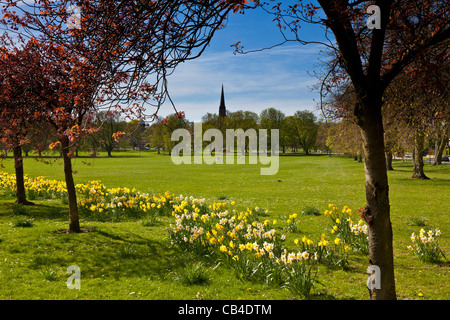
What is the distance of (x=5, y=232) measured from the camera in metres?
8.88

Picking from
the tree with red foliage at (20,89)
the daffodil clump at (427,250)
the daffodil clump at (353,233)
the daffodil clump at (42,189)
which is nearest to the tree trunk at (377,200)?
the daffodil clump at (353,233)

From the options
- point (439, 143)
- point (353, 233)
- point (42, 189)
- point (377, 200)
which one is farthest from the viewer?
point (439, 143)

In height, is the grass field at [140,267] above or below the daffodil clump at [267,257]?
below

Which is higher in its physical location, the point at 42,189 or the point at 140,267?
the point at 42,189

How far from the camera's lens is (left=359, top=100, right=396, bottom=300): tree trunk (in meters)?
3.99

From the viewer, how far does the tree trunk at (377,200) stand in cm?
399

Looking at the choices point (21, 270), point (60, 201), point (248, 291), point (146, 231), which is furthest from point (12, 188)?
point (248, 291)

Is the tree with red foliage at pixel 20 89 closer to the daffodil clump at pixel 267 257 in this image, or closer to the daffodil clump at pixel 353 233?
the daffodil clump at pixel 267 257

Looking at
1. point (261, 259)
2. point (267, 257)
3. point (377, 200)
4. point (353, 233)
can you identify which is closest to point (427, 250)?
point (353, 233)

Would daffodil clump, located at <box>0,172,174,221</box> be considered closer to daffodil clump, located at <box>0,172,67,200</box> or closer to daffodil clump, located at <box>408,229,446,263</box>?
daffodil clump, located at <box>0,172,67,200</box>

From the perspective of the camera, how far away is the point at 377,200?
4.02 m

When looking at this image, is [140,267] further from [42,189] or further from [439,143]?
[439,143]

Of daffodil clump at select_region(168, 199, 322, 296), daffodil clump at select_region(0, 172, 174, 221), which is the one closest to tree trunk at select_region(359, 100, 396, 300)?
daffodil clump at select_region(168, 199, 322, 296)
